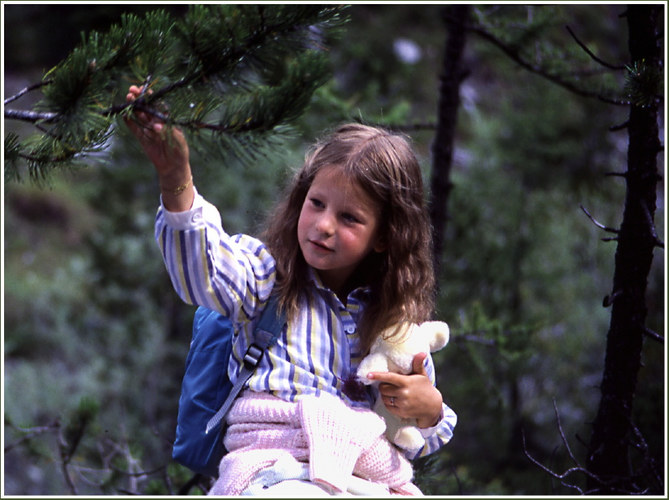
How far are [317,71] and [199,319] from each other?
1.96ft

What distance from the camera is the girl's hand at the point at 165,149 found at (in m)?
1.24

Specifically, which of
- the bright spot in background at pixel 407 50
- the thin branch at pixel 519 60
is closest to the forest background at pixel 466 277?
the bright spot in background at pixel 407 50

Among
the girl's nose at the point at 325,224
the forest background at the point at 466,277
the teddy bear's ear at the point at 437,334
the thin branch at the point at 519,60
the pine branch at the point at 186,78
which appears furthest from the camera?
the forest background at the point at 466,277

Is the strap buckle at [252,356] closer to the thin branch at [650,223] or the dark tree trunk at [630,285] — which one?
the dark tree trunk at [630,285]

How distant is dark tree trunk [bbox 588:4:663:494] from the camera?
5.57 feet

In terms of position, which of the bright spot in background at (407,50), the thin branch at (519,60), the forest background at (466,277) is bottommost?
the forest background at (466,277)

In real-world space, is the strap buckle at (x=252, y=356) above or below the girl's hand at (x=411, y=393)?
above

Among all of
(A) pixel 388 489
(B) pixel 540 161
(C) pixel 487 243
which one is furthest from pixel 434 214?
(B) pixel 540 161

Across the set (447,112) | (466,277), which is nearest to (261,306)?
(447,112)

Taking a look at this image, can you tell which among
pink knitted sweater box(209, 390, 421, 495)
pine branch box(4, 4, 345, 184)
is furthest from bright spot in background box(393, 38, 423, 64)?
pink knitted sweater box(209, 390, 421, 495)

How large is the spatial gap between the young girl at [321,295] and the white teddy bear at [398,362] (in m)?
0.02

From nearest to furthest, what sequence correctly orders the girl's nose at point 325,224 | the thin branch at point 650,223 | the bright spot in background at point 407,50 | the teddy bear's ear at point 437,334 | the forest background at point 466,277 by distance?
the girl's nose at point 325,224, the teddy bear's ear at point 437,334, the thin branch at point 650,223, the forest background at point 466,277, the bright spot in background at point 407,50

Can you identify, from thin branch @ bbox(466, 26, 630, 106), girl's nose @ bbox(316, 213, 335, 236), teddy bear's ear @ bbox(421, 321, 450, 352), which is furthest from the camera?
thin branch @ bbox(466, 26, 630, 106)

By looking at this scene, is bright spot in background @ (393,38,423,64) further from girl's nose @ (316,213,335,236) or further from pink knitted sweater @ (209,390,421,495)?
pink knitted sweater @ (209,390,421,495)
